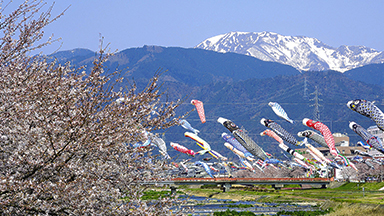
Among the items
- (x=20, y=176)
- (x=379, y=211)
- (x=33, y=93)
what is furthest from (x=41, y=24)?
(x=379, y=211)

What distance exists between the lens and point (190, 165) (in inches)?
5851

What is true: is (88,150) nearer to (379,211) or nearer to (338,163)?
(379,211)

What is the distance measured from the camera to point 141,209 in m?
11.3

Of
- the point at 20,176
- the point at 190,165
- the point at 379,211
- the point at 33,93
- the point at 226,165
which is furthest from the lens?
the point at 190,165

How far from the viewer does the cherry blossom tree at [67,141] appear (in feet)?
33.7

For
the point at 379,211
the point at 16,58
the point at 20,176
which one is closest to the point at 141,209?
the point at 20,176

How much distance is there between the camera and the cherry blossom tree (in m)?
10.3

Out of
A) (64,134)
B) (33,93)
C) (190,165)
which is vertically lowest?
(190,165)

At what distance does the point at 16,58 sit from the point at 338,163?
127087 mm

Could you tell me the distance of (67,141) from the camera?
10.8 m

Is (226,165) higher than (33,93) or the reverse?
the reverse

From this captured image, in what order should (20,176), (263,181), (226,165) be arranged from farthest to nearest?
(226,165) < (263,181) < (20,176)

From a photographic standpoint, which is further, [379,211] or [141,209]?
[379,211]

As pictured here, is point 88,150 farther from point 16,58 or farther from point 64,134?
point 16,58
